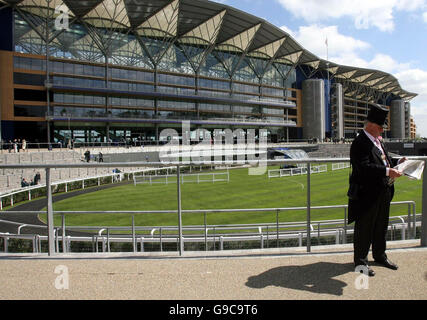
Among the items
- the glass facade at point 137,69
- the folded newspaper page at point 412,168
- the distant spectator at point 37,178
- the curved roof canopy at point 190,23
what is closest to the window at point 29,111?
the glass facade at point 137,69

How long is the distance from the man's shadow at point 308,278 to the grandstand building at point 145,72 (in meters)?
53.9

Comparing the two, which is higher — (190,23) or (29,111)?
(190,23)

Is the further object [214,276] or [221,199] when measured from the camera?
[221,199]

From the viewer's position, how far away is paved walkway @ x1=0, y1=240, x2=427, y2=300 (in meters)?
2.70

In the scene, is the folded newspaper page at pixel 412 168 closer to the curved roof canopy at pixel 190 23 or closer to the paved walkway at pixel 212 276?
the paved walkway at pixel 212 276

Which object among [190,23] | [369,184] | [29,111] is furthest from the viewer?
[190,23]

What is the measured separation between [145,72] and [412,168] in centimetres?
6136

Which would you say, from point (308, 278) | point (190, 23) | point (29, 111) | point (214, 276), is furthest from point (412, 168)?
point (190, 23)

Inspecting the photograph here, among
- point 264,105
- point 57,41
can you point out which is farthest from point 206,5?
point 264,105

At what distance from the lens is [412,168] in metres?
3.39

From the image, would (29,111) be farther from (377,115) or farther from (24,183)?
(377,115)

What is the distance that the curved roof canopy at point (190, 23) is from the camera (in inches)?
1934

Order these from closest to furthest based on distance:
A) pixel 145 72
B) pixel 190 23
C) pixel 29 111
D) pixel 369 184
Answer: pixel 369 184
pixel 29 111
pixel 190 23
pixel 145 72
